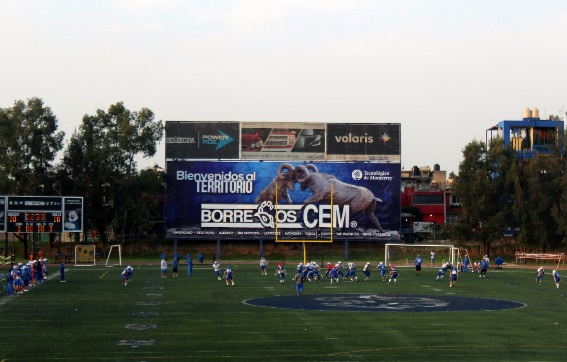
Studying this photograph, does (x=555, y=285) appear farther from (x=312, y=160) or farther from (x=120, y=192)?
(x=120, y=192)

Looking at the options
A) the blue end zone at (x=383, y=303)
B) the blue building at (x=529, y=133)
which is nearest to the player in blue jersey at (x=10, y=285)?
the blue end zone at (x=383, y=303)

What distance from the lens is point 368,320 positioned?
32688 mm

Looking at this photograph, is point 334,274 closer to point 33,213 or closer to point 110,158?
point 33,213

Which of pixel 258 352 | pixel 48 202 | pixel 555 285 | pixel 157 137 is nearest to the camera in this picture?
pixel 258 352

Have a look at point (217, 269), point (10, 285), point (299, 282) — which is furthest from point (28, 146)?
point (299, 282)

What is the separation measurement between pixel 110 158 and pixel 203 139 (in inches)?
475

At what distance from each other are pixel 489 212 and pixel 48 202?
128 feet

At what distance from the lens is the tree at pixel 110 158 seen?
80562 millimetres

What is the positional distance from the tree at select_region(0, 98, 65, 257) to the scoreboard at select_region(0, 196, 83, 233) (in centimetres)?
1682

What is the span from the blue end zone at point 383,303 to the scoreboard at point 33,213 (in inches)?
1019

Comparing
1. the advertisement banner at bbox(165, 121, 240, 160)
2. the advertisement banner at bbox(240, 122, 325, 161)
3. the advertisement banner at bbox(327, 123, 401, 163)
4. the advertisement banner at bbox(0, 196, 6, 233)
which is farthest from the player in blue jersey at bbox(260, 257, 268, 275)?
the advertisement banner at bbox(0, 196, 6, 233)

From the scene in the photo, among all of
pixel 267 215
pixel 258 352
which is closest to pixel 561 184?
pixel 267 215

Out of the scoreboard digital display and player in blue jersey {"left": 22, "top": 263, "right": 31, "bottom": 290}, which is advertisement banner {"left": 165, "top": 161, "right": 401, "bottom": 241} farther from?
player in blue jersey {"left": 22, "top": 263, "right": 31, "bottom": 290}

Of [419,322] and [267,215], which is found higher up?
[267,215]
